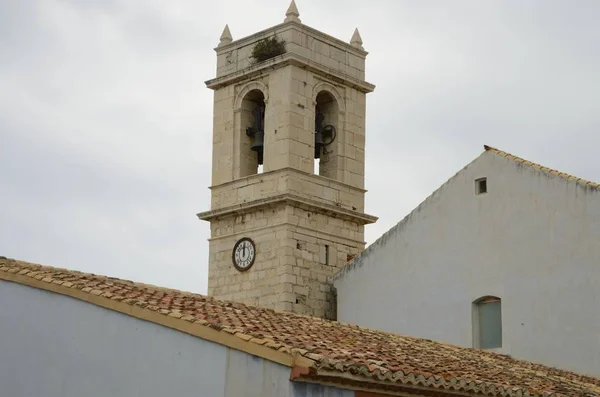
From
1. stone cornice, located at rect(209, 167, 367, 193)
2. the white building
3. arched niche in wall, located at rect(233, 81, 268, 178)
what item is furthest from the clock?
the white building

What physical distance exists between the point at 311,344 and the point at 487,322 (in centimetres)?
1089

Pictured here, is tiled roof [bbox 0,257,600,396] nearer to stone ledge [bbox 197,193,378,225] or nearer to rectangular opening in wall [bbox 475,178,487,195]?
rectangular opening in wall [bbox 475,178,487,195]

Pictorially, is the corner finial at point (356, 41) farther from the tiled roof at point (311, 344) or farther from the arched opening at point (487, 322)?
the tiled roof at point (311, 344)

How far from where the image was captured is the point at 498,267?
2303cm

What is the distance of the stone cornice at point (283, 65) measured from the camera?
91.1 feet

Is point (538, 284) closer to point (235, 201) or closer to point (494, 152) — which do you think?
point (494, 152)

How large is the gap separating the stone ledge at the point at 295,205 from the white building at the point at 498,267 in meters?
2.20

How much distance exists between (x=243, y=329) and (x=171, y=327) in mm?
736

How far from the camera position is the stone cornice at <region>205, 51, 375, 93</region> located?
91.1 ft

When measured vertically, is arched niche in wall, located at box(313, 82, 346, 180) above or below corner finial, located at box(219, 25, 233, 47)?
below

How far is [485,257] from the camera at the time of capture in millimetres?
23297

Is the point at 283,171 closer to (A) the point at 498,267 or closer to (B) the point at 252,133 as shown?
(B) the point at 252,133

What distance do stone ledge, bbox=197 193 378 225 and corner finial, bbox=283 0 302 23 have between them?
4.16m

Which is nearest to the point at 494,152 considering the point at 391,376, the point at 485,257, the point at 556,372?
the point at 485,257
